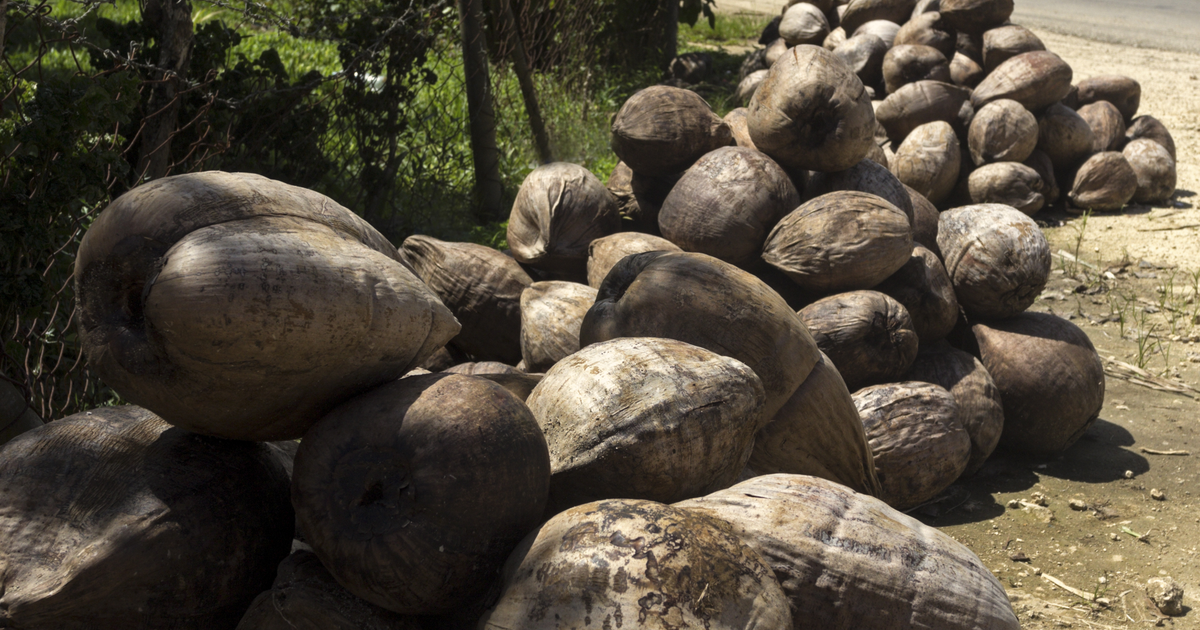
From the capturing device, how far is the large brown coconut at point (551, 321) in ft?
10.3

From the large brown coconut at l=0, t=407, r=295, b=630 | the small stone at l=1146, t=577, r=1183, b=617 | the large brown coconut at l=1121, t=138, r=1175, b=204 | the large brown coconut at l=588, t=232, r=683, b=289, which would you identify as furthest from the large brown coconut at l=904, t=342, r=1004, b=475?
the large brown coconut at l=1121, t=138, r=1175, b=204

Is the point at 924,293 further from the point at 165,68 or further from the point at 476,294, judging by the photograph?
the point at 165,68

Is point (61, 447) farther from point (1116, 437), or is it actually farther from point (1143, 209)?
point (1143, 209)

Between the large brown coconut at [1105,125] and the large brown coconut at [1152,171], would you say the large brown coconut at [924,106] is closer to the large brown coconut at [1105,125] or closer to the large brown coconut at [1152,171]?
the large brown coconut at [1105,125]

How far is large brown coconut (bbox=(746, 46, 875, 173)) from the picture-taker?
3.98m

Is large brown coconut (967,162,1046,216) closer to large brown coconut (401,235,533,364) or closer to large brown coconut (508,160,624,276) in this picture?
large brown coconut (508,160,624,276)

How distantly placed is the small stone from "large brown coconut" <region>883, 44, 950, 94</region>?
539 centimetres

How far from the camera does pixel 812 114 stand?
13.2 ft

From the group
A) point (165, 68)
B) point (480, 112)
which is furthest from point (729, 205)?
point (480, 112)

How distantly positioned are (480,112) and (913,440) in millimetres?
3649

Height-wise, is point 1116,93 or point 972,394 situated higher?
point 1116,93

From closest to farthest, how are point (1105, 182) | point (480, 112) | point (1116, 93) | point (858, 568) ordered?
point (858, 568)
point (480, 112)
point (1105, 182)
point (1116, 93)

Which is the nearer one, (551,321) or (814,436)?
(814,436)

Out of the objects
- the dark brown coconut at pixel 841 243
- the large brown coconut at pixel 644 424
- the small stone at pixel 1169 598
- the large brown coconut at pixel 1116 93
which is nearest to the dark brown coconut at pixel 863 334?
the dark brown coconut at pixel 841 243
